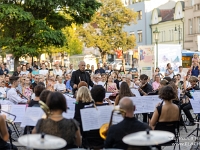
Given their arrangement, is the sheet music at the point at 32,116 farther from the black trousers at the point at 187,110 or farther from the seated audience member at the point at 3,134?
the black trousers at the point at 187,110

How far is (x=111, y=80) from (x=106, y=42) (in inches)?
1476

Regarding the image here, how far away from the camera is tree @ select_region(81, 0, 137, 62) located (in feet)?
173

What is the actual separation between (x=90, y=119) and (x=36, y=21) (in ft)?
71.6

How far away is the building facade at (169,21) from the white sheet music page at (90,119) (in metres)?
52.2

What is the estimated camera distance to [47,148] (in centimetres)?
481

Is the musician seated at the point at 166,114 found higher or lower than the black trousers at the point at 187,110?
higher

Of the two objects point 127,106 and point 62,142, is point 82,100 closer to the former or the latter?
point 127,106

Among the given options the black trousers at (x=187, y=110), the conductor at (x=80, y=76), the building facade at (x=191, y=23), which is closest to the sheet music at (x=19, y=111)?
the conductor at (x=80, y=76)

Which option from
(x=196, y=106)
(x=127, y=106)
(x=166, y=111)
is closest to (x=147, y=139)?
(x=127, y=106)

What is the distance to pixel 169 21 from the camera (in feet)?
212

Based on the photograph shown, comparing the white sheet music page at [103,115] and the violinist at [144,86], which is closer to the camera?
the white sheet music page at [103,115]

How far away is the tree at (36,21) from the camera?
92.3 feet

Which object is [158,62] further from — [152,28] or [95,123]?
[152,28]

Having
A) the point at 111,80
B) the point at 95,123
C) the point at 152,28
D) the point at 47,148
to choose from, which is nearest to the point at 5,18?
the point at 111,80
